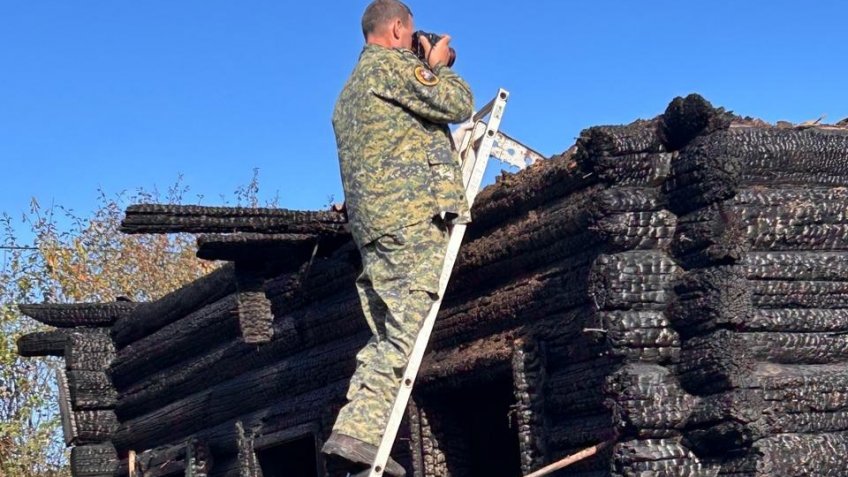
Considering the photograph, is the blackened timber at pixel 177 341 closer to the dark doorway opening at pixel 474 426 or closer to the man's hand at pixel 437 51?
the dark doorway opening at pixel 474 426

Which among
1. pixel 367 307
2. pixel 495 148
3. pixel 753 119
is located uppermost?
pixel 495 148

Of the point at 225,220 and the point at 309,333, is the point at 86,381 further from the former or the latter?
the point at 225,220

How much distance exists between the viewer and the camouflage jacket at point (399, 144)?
5180mm

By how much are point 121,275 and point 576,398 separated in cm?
1458

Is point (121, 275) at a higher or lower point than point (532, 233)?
higher

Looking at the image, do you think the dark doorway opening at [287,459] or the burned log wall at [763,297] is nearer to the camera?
the burned log wall at [763,297]

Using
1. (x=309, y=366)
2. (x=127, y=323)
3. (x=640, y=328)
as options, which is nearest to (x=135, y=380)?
(x=127, y=323)

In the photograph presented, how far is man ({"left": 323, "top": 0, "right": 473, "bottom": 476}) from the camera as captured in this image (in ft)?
16.7

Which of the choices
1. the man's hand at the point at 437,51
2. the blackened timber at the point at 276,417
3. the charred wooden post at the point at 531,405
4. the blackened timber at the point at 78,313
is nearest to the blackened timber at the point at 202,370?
the blackened timber at the point at 276,417

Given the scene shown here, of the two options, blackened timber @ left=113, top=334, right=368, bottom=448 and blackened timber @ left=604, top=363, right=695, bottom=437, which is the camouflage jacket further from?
blackened timber @ left=113, top=334, right=368, bottom=448

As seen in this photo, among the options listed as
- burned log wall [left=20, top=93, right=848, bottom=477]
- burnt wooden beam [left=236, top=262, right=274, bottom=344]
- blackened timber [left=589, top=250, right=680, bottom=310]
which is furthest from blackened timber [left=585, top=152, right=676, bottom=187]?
burnt wooden beam [left=236, top=262, right=274, bottom=344]

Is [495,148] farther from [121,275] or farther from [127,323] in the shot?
[121,275]

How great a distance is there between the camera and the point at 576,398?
522cm

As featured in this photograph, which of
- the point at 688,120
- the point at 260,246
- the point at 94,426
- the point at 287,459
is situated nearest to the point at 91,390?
the point at 94,426
